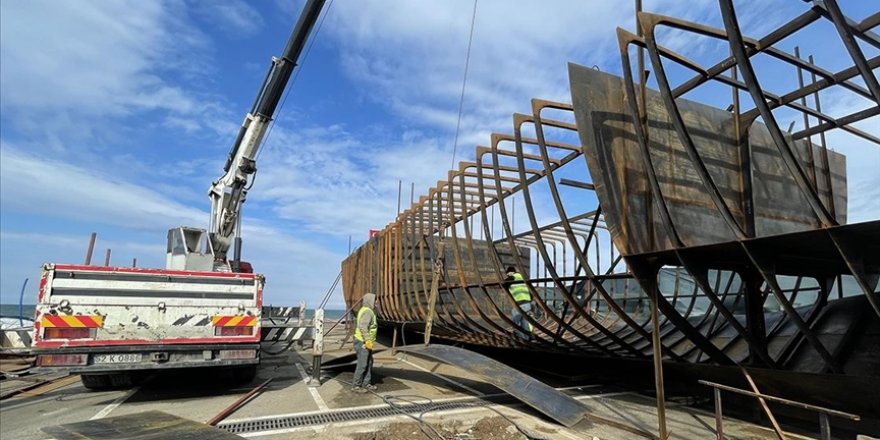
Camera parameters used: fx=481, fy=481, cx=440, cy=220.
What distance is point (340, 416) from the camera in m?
5.59

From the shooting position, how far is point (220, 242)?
32.8 ft

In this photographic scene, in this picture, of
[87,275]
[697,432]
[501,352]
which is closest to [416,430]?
[697,432]

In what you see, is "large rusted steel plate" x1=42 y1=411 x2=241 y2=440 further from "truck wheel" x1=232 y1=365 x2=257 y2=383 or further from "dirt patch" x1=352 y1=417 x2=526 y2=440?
"truck wheel" x1=232 y1=365 x2=257 y2=383

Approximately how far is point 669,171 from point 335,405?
504cm

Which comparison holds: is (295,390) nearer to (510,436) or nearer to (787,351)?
(510,436)

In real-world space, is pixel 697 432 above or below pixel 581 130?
below

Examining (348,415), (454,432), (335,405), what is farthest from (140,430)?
(454,432)

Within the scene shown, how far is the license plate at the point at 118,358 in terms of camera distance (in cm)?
609

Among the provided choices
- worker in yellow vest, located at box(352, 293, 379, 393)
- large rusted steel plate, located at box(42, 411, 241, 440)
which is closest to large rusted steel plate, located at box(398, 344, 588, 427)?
worker in yellow vest, located at box(352, 293, 379, 393)

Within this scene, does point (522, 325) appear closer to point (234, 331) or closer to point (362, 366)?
point (362, 366)

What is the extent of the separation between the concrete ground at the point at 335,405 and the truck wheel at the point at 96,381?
0.13 meters

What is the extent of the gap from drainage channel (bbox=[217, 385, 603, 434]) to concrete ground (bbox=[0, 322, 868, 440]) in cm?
8

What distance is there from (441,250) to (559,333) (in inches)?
92.8

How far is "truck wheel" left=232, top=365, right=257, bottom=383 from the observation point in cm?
747
